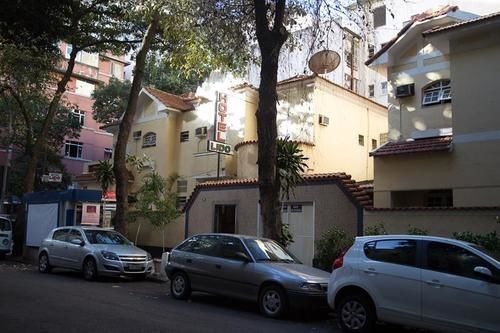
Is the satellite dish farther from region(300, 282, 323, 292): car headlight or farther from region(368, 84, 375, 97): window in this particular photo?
region(368, 84, 375, 97): window

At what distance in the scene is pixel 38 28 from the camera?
10891 mm

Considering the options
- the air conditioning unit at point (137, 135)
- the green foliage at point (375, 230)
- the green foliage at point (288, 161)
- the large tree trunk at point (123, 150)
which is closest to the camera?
the green foliage at point (375, 230)

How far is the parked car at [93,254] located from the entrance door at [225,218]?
15.4 feet

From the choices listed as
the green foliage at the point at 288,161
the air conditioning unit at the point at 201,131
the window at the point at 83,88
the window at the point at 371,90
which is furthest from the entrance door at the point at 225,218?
the window at the point at 83,88

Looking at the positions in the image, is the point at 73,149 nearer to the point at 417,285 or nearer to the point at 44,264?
the point at 44,264

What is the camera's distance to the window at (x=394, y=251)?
28.0 ft

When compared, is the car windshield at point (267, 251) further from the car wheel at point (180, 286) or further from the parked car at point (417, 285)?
the parked car at point (417, 285)

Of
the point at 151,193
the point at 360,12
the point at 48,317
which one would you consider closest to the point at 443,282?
the point at 48,317

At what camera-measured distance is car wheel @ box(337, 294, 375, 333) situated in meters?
8.68

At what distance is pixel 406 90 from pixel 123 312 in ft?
40.9

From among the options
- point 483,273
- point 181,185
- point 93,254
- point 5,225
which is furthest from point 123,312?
point 181,185

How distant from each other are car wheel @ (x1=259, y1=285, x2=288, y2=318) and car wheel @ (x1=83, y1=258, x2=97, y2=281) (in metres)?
6.44

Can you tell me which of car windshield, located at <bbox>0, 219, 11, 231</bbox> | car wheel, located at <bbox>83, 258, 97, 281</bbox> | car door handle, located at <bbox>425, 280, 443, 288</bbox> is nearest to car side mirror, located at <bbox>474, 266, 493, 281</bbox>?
car door handle, located at <bbox>425, 280, 443, 288</bbox>

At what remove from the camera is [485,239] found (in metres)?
12.3
